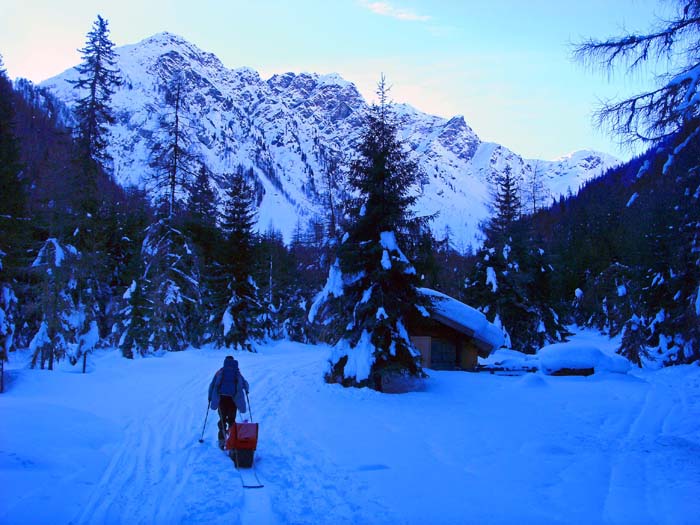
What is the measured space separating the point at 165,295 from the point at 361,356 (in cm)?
1695

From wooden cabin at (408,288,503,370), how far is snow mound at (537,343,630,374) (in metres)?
2.38

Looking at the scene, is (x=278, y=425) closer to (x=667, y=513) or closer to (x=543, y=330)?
(x=667, y=513)

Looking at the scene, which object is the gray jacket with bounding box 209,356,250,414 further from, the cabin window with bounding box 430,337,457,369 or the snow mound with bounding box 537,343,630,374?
the snow mound with bounding box 537,343,630,374

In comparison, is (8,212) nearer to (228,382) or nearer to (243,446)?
(228,382)

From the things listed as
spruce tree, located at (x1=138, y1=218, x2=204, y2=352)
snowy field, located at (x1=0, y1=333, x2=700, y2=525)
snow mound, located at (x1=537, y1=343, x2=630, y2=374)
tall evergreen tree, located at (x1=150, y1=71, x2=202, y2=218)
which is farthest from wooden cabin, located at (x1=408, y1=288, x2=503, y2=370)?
tall evergreen tree, located at (x1=150, y1=71, x2=202, y2=218)

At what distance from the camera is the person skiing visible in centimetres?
1029

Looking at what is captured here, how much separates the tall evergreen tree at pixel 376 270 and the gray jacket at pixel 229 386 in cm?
716

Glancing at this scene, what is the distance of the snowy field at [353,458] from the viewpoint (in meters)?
6.53

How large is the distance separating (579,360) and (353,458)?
17547 mm

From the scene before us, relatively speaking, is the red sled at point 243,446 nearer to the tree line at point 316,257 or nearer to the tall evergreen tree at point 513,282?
the tree line at point 316,257

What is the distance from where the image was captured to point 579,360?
2345 cm

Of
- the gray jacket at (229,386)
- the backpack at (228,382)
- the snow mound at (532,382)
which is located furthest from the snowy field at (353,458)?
the snow mound at (532,382)

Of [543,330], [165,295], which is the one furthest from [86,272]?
[543,330]

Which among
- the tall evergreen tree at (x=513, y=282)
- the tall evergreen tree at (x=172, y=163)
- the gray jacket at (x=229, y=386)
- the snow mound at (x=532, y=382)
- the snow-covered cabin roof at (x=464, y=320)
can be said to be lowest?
the snow mound at (x=532, y=382)
